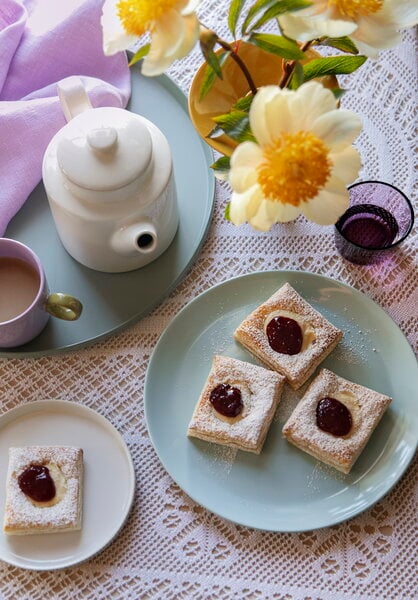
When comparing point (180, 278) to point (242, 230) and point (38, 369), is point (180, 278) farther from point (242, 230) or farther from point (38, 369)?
point (38, 369)

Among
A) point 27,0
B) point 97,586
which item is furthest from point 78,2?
point 97,586

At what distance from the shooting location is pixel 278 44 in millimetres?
837

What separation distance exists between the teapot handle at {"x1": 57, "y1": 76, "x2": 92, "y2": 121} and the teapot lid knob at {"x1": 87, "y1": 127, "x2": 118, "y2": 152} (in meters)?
0.14

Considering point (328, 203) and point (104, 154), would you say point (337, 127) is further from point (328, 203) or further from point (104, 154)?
point (104, 154)

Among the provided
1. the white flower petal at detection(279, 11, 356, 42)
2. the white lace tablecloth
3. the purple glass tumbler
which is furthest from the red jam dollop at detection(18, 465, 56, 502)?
the white flower petal at detection(279, 11, 356, 42)

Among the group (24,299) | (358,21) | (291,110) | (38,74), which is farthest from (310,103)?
(38,74)

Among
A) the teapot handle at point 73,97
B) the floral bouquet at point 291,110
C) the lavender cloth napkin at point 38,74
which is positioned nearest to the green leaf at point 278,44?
the floral bouquet at point 291,110

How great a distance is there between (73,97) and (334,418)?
25.2 inches

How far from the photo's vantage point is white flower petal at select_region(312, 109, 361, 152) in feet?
2.42

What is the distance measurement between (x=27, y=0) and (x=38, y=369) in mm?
690

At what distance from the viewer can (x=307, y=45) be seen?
91 centimetres

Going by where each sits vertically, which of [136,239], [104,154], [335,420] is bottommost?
[335,420]

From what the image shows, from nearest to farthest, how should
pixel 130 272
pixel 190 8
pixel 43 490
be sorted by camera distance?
pixel 190 8
pixel 43 490
pixel 130 272

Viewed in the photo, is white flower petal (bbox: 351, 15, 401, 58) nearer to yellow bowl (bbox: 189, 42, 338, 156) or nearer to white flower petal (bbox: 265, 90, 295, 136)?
white flower petal (bbox: 265, 90, 295, 136)
